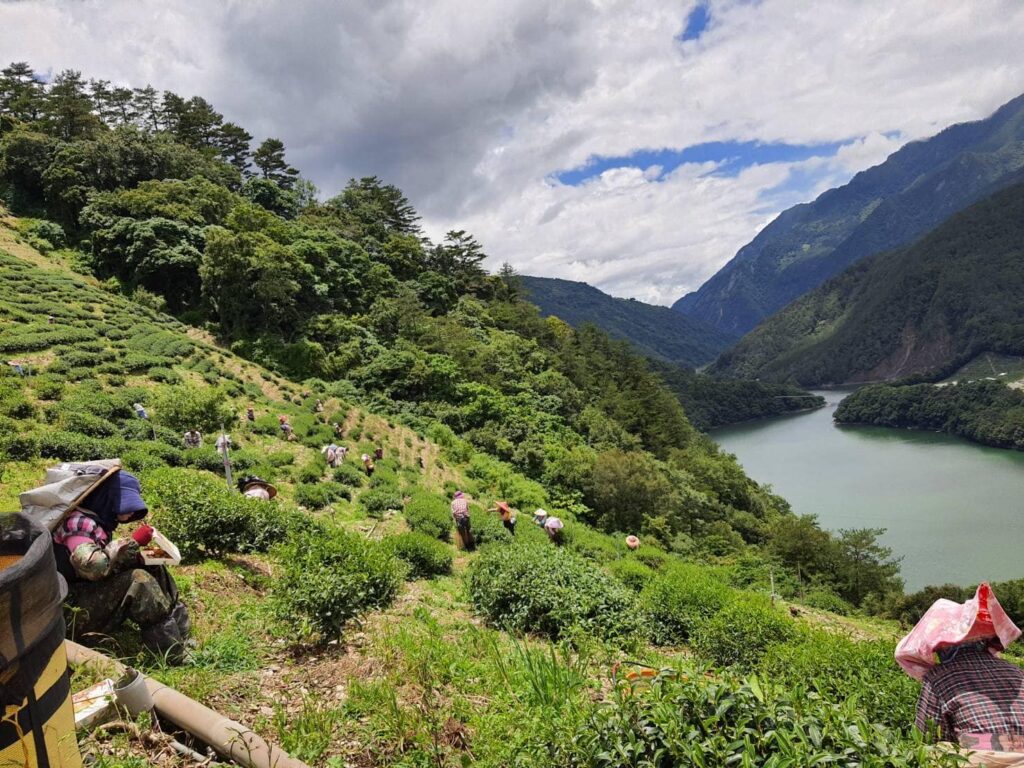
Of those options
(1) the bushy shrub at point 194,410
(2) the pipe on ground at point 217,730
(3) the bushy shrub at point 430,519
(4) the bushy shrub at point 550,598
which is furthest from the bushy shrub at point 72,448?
(2) the pipe on ground at point 217,730

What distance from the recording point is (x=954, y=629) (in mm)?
3008

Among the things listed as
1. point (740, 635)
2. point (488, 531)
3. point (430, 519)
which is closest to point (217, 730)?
point (740, 635)

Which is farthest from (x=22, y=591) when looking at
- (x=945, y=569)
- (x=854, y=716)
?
(x=945, y=569)

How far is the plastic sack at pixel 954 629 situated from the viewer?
2924 mm

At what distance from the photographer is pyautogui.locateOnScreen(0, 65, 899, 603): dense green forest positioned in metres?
28.4

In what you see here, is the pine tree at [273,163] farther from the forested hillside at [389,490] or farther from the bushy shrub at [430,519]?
the bushy shrub at [430,519]

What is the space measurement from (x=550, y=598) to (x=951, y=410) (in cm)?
10211

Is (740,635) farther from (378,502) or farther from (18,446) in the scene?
(18,446)

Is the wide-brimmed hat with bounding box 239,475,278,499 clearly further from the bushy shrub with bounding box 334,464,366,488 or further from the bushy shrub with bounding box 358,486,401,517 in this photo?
the bushy shrub with bounding box 334,464,366,488

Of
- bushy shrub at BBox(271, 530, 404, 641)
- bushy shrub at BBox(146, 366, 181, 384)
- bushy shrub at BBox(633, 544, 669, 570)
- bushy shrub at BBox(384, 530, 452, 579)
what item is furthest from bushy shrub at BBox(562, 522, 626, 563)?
bushy shrub at BBox(146, 366, 181, 384)

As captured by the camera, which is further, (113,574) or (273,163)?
(273,163)

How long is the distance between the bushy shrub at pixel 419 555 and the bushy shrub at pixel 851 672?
5.68 m

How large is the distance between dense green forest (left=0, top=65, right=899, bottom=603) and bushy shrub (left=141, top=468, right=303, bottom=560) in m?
18.7

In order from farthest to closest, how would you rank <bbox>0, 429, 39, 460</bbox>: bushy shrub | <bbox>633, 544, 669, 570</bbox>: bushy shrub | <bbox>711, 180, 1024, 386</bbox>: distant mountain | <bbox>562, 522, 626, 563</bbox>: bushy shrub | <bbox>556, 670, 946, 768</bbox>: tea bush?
<bbox>711, 180, 1024, 386</bbox>: distant mountain → <bbox>633, 544, 669, 570</bbox>: bushy shrub → <bbox>562, 522, 626, 563</bbox>: bushy shrub → <bbox>0, 429, 39, 460</bbox>: bushy shrub → <bbox>556, 670, 946, 768</bbox>: tea bush
